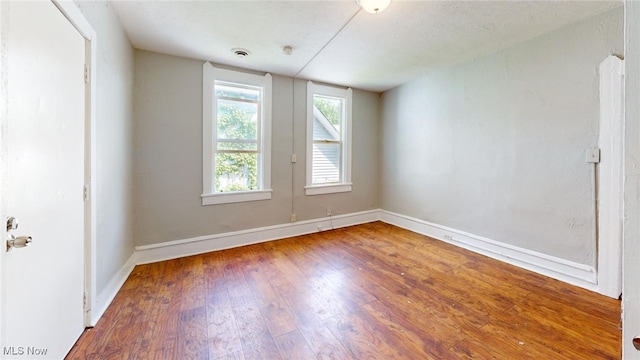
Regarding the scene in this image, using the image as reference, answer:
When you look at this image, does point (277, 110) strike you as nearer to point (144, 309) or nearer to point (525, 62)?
point (144, 309)

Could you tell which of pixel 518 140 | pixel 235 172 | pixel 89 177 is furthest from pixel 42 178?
pixel 518 140

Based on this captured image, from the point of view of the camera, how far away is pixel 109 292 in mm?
2027

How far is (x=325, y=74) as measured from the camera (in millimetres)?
3654

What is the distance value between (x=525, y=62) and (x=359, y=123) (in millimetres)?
2390

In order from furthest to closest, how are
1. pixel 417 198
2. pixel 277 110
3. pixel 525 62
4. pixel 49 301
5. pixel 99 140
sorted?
pixel 417 198
pixel 277 110
pixel 525 62
pixel 99 140
pixel 49 301

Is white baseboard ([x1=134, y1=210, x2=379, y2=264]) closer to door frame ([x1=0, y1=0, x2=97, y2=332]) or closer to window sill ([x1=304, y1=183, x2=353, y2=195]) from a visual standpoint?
window sill ([x1=304, y1=183, x2=353, y2=195])

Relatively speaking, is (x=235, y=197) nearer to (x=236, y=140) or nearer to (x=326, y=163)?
(x=236, y=140)

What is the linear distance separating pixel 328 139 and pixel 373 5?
2.43 m

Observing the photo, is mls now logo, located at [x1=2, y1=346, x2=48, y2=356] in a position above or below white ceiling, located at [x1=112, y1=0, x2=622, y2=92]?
below

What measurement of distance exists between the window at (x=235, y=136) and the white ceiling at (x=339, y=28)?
26 centimetres

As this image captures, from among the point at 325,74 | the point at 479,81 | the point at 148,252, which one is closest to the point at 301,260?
the point at 148,252

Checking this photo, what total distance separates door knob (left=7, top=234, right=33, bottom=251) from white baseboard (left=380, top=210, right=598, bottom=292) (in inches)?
154

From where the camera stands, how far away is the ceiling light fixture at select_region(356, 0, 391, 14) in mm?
1910

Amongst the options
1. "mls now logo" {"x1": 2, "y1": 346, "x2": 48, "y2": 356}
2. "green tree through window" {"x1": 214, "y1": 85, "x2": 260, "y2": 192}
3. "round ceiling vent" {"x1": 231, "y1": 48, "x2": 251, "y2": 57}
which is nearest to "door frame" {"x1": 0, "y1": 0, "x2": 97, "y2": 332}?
"mls now logo" {"x1": 2, "y1": 346, "x2": 48, "y2": 356}
